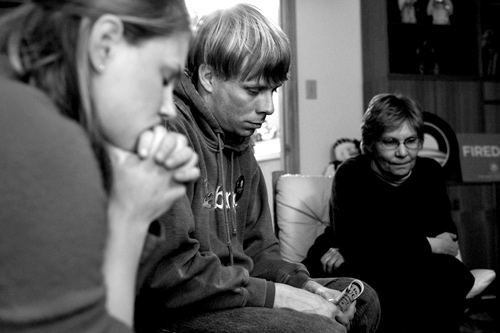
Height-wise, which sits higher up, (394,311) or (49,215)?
(49,215)

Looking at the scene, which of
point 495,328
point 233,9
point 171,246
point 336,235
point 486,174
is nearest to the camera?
point 171,246

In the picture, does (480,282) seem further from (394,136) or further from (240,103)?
(240,103)

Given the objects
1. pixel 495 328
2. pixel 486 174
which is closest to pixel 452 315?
pixel 495 328

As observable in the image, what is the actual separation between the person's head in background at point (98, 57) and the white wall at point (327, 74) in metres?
3.41

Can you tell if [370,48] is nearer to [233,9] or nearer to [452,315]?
[452,315]

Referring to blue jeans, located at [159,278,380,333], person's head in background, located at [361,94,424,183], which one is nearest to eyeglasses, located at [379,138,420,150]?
person's head in background, located at [361,94,424,183]

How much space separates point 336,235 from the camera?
229cm

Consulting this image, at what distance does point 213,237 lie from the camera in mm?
1350

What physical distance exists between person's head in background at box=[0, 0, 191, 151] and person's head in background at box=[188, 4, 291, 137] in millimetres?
731

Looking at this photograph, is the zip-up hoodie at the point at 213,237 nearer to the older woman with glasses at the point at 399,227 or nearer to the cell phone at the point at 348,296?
the cell phone at the point at 348,296

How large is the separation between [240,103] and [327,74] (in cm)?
278

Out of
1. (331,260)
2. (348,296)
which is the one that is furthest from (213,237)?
(331,260)

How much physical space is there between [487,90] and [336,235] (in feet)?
8.53

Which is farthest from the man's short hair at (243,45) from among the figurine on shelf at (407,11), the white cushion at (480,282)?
the figurine on shelf at (407,11)
